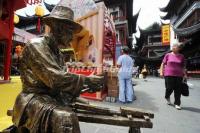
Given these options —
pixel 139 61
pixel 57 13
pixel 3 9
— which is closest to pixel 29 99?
pixel 57 13

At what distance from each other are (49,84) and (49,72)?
0.11 meters

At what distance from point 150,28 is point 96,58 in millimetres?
44686

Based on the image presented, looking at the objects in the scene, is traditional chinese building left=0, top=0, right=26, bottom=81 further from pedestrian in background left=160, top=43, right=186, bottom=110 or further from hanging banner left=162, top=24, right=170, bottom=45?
hanging banner left=162, top=24, right=170, bottom=45

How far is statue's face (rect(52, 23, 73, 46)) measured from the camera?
2.20 m

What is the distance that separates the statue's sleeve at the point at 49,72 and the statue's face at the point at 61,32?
0.62 ft

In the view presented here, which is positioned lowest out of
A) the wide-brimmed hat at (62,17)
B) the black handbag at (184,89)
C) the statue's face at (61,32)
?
the black handbag at (184,89)

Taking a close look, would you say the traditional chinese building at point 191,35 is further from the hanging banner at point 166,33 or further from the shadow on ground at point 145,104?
the shadow on ground at point 145,104

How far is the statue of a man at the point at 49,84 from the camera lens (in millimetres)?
1938

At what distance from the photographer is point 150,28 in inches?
1983

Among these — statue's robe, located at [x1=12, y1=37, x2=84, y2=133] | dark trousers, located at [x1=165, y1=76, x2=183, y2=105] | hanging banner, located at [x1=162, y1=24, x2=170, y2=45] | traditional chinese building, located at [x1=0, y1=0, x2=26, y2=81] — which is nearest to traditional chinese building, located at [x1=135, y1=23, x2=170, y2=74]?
hanging banner, located at [x1=162, y1=24, x2=170, y2=45]

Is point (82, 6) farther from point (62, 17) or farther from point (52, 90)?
point (52, 90)

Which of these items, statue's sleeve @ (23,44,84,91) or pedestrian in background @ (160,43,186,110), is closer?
statue's sleeve @ (23,44,84,91)

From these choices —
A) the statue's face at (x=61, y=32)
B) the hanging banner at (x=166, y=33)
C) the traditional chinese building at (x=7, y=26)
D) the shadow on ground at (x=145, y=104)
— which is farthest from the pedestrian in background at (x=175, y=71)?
the hanging banner at (x=166, y=33)

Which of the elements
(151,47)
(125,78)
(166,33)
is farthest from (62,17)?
(151,47)
